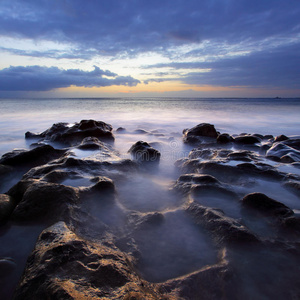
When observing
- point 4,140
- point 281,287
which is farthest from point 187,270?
point 4,140

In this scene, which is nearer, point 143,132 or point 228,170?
point 228,170

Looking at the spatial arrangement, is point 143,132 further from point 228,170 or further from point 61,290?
point 61,290

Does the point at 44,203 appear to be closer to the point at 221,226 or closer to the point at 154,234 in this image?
the point at 154,234

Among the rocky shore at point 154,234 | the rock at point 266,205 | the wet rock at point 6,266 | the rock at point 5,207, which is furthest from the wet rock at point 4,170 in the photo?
the rock at point 266,205

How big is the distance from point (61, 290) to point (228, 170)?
302 cm

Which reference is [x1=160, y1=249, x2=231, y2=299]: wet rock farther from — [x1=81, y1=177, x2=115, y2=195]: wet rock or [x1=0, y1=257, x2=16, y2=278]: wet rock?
[x1=81, y1=177, x2=115, y2=195]: wet rock

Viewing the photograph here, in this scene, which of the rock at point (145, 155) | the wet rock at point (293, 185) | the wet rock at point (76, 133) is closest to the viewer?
the wet rock at point (293, 185)

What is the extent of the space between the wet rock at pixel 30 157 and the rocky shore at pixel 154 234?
1.13 feet

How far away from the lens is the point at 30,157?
13.4 ft

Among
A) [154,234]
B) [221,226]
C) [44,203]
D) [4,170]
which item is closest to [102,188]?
[44,203]

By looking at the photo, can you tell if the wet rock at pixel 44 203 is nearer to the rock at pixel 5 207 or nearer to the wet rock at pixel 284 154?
the rock at pixel 5 207

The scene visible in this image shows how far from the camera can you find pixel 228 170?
134 inches

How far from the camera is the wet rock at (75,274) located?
1.11m

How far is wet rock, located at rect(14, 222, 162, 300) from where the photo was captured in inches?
43.8
